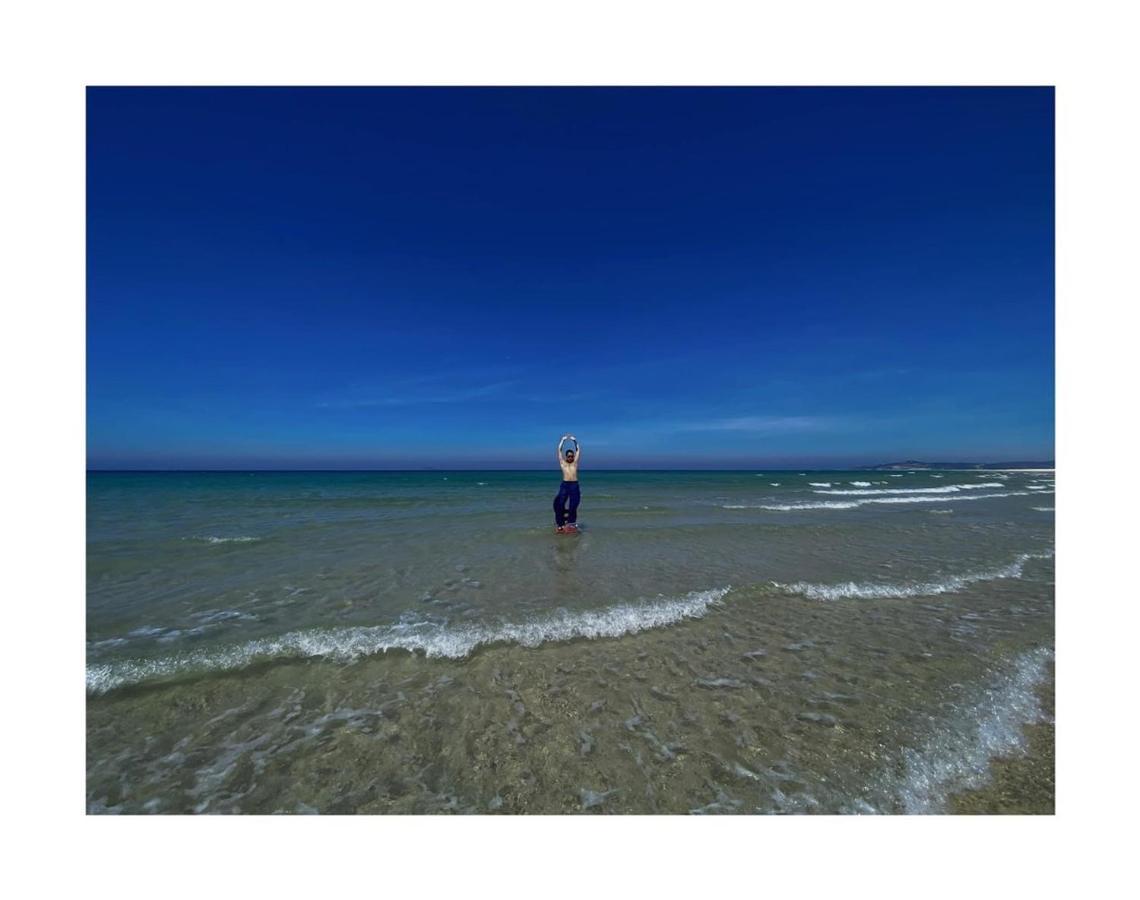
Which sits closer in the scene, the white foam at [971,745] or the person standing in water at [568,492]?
the white foam at [971,745]

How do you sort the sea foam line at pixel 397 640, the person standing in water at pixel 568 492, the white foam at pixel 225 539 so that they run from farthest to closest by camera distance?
the person standing in water at pixel 568 492 < the white foam at pixel 225 539 < the sea foam line at pixel 397 640

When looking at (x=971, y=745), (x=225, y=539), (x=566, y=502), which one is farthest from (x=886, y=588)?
(x=225, y=539)

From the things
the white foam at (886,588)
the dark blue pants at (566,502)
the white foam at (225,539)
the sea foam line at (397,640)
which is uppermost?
the dark blue pants at (566,502)

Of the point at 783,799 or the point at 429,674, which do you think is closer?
the point at 783,799

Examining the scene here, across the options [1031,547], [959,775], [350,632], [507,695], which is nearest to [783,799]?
[959,775]

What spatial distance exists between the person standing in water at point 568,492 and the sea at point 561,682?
413 cm

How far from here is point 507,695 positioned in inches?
179

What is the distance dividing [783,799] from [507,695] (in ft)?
8.97

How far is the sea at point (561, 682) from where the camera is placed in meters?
3.37

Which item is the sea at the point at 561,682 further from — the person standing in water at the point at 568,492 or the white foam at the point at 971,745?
the person standing in water at the point at 568,492

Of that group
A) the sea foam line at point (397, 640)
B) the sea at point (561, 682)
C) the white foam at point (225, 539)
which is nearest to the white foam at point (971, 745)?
the sea at point (561, 682)

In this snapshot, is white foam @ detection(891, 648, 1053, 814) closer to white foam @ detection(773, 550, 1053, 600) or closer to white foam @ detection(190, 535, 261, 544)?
white foam @ detection(773, 550, 1053, 600)

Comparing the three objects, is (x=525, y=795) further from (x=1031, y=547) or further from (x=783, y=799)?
(x=1031, y=547)
